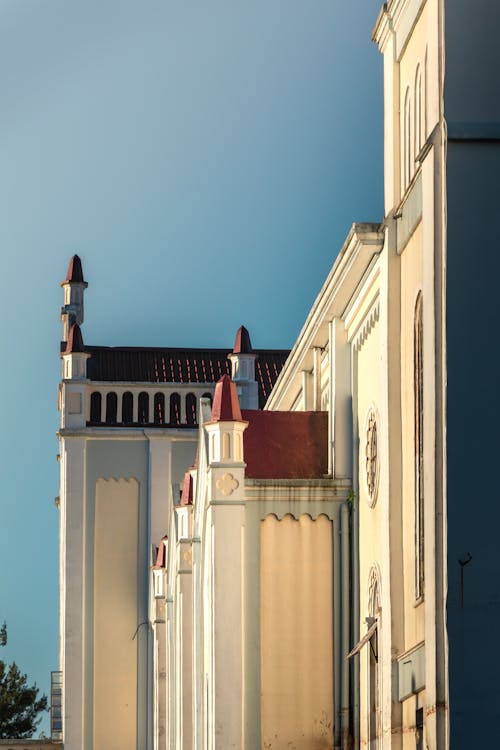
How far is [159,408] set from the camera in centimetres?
6047

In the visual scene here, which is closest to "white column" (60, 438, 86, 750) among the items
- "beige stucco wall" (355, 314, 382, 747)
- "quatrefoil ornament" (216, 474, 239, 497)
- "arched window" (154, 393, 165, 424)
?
"arched window" (154, 393, 165, 424)

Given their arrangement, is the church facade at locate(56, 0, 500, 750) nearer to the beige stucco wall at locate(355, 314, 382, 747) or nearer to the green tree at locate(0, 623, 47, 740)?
the beige stucco wall at locate(355, 314, 382, 747)

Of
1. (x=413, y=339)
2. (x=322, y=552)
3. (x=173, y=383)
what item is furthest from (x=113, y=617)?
(x=413, y=339)

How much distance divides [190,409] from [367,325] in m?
28.9

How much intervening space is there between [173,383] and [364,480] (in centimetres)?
2825

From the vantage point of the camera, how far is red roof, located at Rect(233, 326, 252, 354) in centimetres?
5834

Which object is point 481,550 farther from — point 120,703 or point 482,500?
point 120,703

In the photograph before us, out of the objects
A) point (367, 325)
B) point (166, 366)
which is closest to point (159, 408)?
point (166, 366)

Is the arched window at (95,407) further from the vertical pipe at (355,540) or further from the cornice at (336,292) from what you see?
the vertical pipe at (355,540)

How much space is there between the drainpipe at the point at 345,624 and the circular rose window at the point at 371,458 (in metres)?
1.66

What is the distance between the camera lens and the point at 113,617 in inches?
2288

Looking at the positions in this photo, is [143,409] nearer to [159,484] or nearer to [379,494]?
[159,484]

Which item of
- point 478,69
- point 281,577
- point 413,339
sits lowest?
point 281,577

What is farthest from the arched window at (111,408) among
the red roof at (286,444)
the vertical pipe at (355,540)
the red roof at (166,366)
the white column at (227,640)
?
the white column at (227,640)
